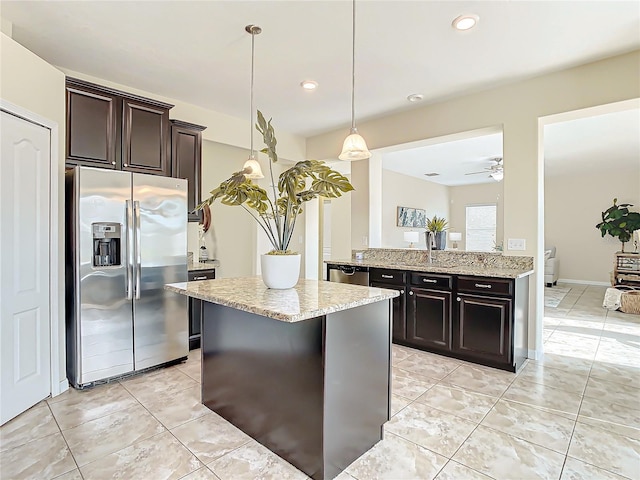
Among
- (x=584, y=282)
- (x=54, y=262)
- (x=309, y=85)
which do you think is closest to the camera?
(x=54, y=262)

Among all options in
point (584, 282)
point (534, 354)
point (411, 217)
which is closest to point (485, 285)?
point (534, 354)

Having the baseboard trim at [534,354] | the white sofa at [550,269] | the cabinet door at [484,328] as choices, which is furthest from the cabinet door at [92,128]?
the white sofa at [550,269]

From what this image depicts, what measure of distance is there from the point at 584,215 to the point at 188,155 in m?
9.08

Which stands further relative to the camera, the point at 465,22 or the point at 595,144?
the point at 595,144

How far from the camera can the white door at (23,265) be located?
234 centimetres

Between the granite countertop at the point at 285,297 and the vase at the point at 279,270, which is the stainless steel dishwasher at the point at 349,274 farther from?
the vase at the point at 279,270

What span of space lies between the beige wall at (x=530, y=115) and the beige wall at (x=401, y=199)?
151 inches

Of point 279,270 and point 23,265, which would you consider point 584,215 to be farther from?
point 23,265

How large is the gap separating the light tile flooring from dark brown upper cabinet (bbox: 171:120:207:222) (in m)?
1.78

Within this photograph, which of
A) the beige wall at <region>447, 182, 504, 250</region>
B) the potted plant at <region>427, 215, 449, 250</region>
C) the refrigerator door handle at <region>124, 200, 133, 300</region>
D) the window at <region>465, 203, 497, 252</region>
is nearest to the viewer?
the refrigerator door handle at <region>124, 200, 133, 300</region>

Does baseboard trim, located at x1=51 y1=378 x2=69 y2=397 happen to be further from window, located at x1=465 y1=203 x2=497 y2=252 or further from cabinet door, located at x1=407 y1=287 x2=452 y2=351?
window, located at x1=465 y1=203 x2=497 y2=252

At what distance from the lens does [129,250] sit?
9.87 ft

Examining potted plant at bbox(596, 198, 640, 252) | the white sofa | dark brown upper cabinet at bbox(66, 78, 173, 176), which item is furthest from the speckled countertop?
potted plant at bbox(596, 198, 640, 252)

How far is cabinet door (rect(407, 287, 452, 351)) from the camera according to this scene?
3.52 meters
